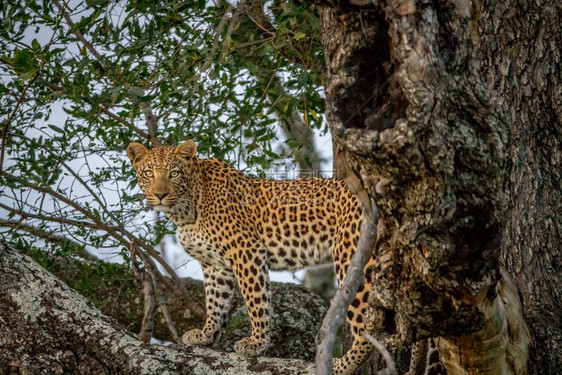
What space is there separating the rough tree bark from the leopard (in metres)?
3.16

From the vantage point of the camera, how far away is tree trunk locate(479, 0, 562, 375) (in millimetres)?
4660

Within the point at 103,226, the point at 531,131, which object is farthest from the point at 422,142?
the point at 103,226

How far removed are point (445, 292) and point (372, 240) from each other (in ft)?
1.24

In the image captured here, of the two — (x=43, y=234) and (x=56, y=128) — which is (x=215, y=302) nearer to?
(x=43, y=234)

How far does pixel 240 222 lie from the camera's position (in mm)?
7387

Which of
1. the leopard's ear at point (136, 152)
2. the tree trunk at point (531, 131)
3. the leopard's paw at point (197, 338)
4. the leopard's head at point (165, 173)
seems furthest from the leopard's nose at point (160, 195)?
the tree trunk at point (531, 131)

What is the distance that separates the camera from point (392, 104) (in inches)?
119

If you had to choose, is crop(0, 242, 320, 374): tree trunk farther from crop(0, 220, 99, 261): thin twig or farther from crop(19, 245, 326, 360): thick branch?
crop(19, 245, 326, 360): thick branch

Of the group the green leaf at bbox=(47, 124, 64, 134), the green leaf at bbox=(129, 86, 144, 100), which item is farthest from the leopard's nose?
the green leaf at bbox=(129, 86, 144, 100)

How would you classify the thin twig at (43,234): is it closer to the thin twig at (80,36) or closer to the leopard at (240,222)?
the leopard at (240,222)

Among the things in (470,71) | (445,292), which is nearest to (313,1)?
(470,71)

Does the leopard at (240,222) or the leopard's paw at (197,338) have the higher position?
the leopard at (240,222)

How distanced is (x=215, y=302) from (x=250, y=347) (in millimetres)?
764

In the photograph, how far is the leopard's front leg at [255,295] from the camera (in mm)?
6887
